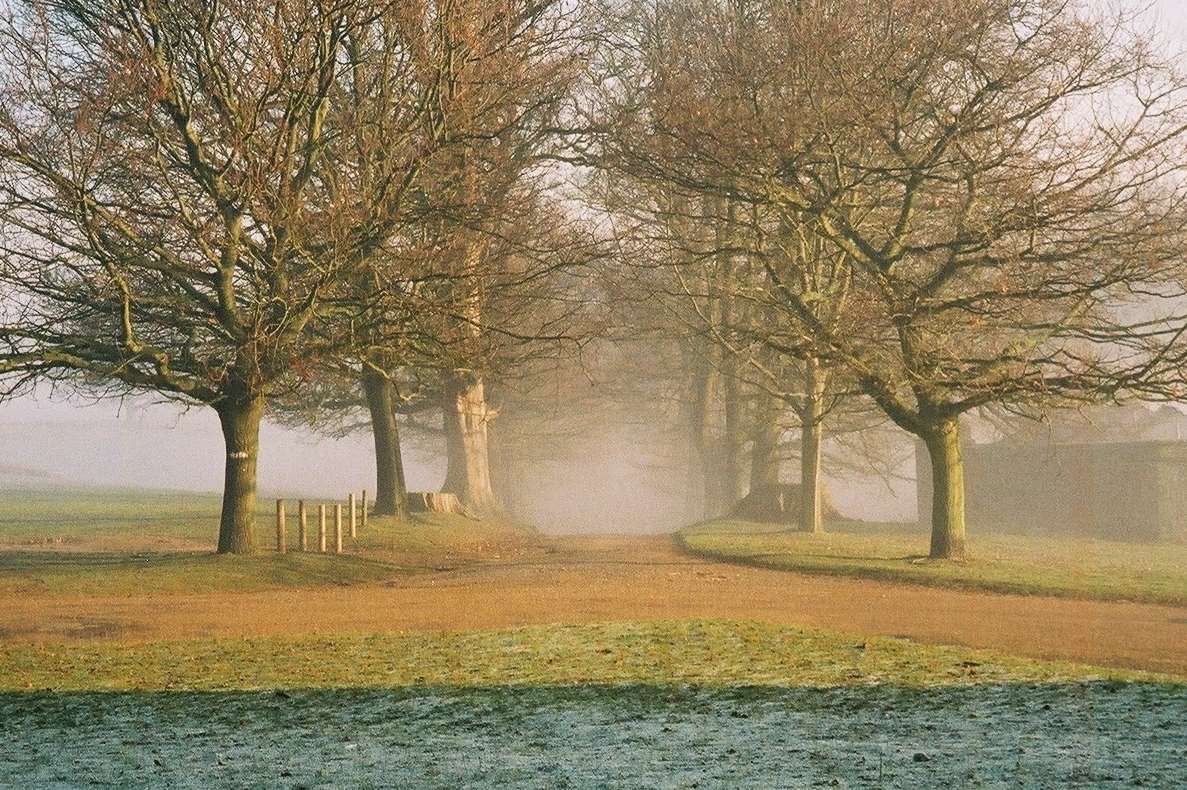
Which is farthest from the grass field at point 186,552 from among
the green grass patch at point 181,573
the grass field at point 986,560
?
the grass field at point 986,560

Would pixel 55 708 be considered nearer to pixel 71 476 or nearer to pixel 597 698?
pixel 597 698

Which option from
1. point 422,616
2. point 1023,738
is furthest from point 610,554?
point 1023,738

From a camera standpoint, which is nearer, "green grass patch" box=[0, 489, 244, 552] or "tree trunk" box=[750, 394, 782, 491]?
"green grass patch" box=[0, 489, 244, 552]

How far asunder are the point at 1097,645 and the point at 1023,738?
6979mm

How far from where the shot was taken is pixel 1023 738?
10617 mm

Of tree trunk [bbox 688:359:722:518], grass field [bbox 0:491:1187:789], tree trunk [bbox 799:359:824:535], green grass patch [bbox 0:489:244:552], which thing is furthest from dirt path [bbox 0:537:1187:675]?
tree trunk [bbox 688:359:722:518]

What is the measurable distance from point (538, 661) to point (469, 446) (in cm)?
3342

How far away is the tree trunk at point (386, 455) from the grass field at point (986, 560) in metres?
7.96

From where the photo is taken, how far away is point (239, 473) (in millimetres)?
27984

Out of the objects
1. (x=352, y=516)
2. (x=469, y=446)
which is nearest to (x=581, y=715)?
(x=352, y=516)

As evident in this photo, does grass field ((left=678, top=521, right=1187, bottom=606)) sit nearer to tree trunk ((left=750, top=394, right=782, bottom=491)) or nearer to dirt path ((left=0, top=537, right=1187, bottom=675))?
dirt path ((left=0, top=537, right=1187, bottom=675))

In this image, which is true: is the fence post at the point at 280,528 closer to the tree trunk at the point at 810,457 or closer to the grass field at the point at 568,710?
the grass field at the point at 568,710

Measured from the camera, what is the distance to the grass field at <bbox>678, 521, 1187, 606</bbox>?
80.3 ft

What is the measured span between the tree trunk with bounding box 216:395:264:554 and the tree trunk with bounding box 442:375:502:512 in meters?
17.2
